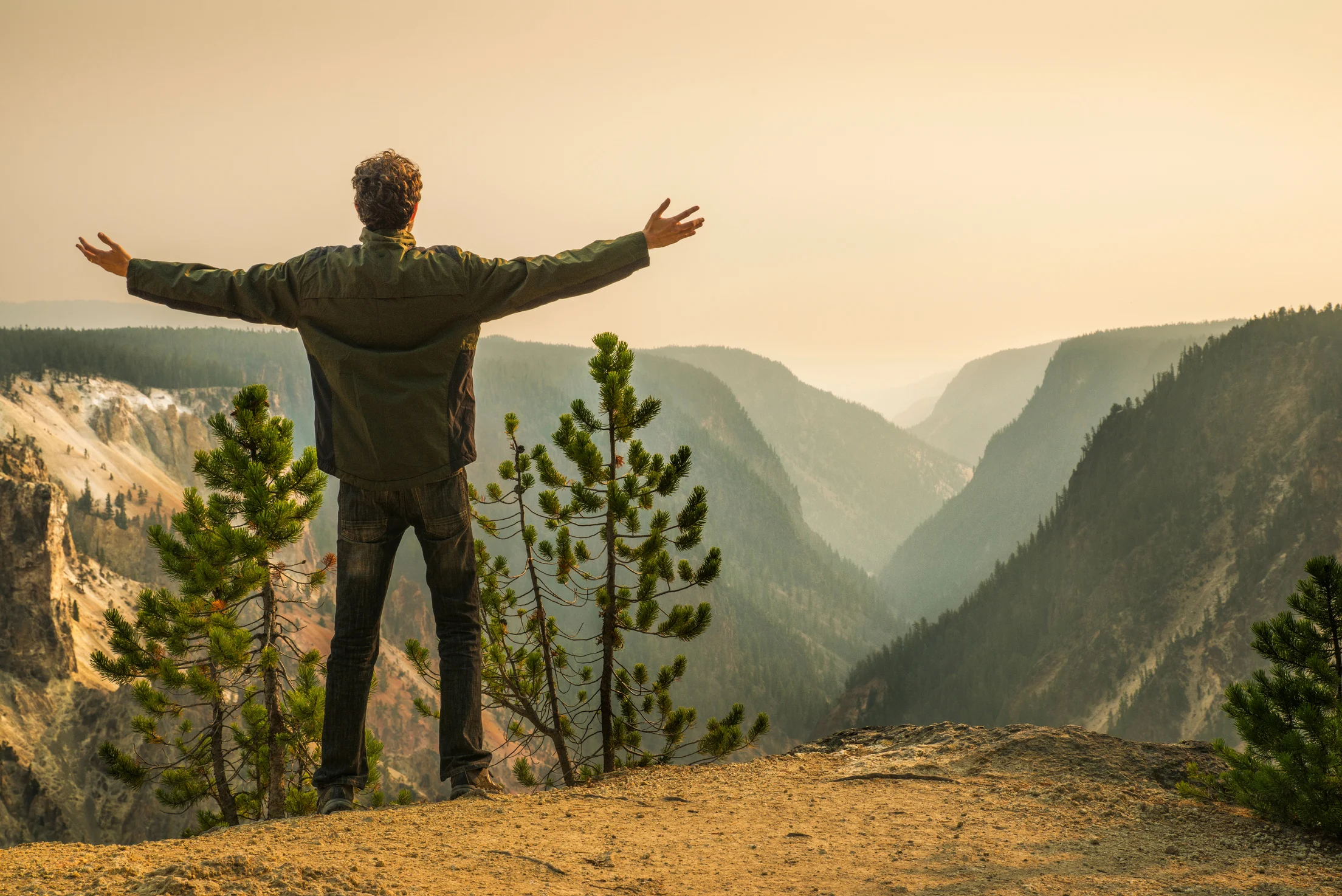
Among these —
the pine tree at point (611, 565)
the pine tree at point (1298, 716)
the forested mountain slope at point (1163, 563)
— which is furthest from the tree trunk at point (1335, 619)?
the forested mountain slope at point (1163, 563)

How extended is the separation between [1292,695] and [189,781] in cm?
1507

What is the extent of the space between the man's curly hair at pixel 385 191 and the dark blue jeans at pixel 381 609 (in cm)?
161

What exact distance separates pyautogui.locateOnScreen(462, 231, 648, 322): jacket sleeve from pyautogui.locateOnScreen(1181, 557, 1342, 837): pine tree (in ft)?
14.6

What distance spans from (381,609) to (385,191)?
8.28ft

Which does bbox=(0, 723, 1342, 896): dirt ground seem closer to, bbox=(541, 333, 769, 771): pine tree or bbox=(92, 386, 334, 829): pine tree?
bbox=(541, 333, 769, 771): pine tree

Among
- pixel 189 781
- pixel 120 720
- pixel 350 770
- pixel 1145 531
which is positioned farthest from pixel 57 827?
pixel 1145 531

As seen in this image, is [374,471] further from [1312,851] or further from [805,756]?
[1312,851]

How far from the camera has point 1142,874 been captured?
16.4 ft

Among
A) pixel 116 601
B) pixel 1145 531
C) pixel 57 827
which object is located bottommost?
pixel 57 827

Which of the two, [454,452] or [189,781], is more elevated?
[454,452]

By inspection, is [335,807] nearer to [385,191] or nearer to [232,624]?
[385,191]

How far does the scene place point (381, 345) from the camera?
19.0ft

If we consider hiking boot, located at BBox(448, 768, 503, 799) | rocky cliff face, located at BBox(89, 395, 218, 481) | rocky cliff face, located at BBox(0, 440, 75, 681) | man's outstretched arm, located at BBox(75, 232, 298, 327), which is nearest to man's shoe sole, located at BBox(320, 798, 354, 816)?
hiking boot, located at BBox(448, 768, 503, 799)

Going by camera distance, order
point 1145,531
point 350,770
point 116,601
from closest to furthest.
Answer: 1. point 350,770
2. point 116,601
3. point 1145,531
